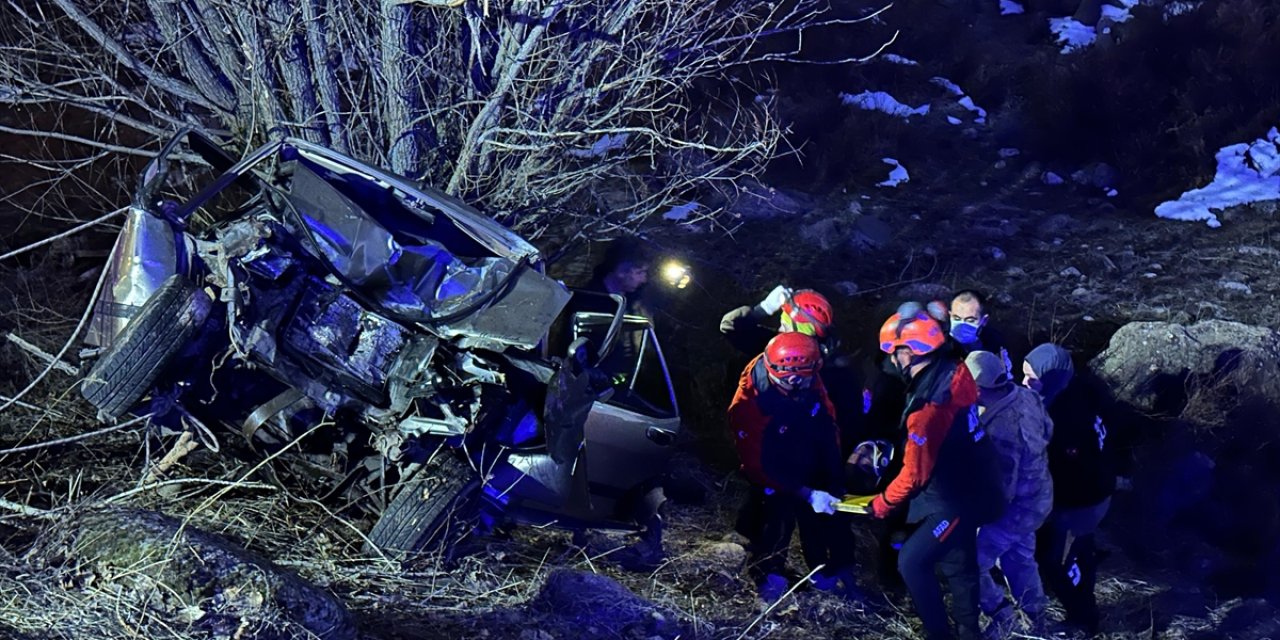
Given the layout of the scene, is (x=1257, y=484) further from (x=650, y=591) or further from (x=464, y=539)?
(x=464, y=539)

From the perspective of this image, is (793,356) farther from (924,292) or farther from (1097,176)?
(1097,176)

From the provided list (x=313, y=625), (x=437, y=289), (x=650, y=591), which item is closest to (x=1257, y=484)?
(x=650, y=591)

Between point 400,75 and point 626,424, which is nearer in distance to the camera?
point 626,424

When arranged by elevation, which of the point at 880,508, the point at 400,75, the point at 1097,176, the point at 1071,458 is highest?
the point at 400,75

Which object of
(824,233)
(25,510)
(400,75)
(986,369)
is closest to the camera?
(25,510)

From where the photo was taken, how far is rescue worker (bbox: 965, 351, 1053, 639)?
5.24 meters

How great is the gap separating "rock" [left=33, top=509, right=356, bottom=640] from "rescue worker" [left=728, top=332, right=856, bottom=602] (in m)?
2.28

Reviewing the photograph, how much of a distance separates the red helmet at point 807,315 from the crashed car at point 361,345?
38.9 inches

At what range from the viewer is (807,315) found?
588 cm

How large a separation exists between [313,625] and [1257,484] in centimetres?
701

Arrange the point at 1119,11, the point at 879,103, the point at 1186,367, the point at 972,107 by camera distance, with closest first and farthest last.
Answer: the point at 1186,367, the point at 879,103, the point at 972,107, the point at 1119,11

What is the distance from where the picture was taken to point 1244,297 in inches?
406

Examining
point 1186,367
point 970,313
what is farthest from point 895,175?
point 970,313

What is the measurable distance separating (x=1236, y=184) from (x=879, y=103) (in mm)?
4399
